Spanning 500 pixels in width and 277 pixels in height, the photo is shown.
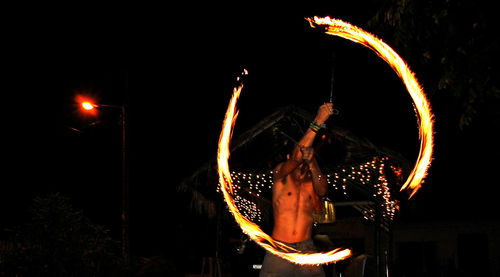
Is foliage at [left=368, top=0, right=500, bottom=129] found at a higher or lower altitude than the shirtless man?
higher

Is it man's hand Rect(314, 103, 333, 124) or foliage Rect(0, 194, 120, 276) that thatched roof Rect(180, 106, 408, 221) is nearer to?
foliage Rect(0, 194, 120, 276)

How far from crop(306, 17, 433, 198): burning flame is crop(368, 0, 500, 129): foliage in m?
0.22

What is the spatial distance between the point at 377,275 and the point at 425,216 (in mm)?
7109

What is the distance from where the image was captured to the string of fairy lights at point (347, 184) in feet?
35.0

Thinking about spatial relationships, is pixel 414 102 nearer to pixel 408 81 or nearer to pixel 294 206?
pixel 408 81

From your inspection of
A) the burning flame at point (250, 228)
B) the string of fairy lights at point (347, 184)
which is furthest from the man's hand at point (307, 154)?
the string of fairy lights at point (347, 184)

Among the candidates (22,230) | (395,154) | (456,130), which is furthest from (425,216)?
(22,230)

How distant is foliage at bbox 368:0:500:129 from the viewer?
289 inches

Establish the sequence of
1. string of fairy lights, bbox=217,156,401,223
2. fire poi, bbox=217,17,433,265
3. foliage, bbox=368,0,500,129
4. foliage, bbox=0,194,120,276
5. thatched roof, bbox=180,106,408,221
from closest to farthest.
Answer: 1. fire poi, bbox=217,17,433,265
2. foliage, bbox=368,0,500,129
3. foliage, bbox=0,194,120,276
4. thatched roof, bbox=180,106,408,221
5. string of fairy lights, bbox=217,156,401,223

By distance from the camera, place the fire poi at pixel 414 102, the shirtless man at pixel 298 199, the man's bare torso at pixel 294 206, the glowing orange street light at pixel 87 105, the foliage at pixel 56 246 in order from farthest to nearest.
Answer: the glowing orange street light at pixel 87 105 < the foliage at pixel 56 246 < the fire poi at pixel 414 102 < the man's bare torso at pixel 294 206 < the shirtless man at pixel 298 199

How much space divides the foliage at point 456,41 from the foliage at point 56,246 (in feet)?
19.8

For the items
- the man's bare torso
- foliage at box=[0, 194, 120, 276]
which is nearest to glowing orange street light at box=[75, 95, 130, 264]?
foliage at box=[0, 194, 120, 276]

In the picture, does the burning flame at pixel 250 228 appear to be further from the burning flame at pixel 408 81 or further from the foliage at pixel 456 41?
the foliage at pixel 456 41

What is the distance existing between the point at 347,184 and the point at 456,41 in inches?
200
